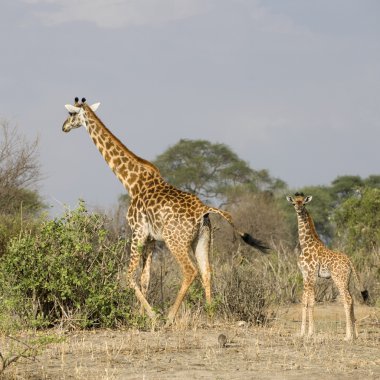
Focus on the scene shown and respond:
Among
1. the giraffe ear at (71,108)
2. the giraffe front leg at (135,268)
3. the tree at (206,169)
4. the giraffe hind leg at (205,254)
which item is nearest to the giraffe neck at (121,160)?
the giraffe ear at (71,108)

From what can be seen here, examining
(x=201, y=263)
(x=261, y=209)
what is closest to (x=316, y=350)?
(x=201, y=263)

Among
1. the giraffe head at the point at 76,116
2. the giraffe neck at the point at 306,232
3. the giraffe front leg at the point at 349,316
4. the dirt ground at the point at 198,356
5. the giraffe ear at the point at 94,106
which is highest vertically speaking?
the giraffe ear at the point at 94,106

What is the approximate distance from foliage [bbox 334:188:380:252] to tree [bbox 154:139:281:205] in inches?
508

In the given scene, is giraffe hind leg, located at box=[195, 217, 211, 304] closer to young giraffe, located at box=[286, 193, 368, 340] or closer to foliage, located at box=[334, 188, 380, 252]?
young giraffe, located at box=[286, 193, 368, 340]

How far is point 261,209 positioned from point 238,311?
18.1 metres

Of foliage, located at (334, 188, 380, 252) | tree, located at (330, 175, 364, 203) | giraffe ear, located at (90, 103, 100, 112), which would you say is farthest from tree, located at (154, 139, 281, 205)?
giraffe ear, located at (90, 103, 100, 112)

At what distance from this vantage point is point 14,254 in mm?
10023

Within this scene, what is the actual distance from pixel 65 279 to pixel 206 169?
2563cm

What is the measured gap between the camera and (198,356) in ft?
26.2

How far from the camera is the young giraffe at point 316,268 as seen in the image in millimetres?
10047

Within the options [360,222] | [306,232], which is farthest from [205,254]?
[360,222]

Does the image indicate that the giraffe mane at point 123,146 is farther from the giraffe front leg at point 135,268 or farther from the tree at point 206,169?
the tree at point 206,169

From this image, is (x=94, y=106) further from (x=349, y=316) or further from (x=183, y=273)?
(x=349, y=316)

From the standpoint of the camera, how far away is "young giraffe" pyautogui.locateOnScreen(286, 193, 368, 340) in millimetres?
10047
